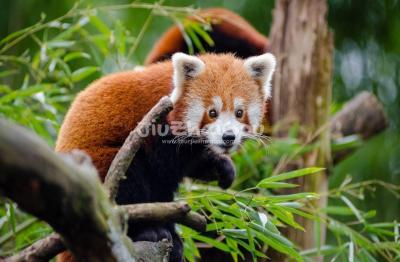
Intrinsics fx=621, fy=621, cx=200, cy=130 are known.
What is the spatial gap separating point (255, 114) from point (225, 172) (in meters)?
0.45

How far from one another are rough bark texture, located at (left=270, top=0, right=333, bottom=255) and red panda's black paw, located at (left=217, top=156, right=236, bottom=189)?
3.06 ft

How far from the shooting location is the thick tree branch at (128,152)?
206cm

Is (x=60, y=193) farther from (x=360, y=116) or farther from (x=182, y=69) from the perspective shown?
(x=360, y=116)

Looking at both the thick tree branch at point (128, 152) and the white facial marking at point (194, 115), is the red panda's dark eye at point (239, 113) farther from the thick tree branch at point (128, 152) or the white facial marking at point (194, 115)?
the thick tree branch at point (128, 152)

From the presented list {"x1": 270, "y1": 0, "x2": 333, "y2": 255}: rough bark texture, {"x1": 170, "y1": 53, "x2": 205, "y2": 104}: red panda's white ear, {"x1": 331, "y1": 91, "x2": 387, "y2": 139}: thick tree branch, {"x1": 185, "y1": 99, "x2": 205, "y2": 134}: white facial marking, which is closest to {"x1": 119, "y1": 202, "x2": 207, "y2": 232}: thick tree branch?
{"x1": 185, "y1": 99, "x2": 205, "y2": 134}: white facial marking

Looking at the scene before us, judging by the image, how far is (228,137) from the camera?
2807 mm

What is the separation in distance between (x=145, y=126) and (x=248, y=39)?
2855 millimetres

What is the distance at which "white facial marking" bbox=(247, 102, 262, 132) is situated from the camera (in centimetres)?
303

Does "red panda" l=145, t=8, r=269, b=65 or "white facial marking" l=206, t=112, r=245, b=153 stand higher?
"red panda" l=145, t=8, r=269, b=65

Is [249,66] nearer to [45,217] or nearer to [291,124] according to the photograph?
[291,124]

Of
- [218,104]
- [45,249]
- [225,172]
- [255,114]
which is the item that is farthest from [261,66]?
[45,249]

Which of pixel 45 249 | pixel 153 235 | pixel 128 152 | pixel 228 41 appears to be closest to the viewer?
pixel 45 249

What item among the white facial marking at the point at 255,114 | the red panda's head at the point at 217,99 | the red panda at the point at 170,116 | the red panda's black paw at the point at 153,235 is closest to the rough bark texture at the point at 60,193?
the red panda's black paw at the point at 153,235

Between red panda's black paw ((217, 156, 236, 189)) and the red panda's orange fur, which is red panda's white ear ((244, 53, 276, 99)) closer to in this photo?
Answer: the red panda's orange fur
